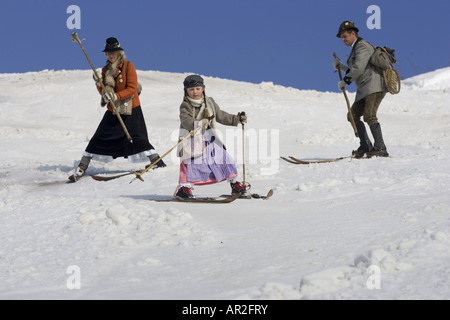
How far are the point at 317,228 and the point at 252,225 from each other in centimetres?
56

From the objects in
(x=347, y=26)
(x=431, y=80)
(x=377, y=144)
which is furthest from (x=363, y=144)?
(x=431, y=80)

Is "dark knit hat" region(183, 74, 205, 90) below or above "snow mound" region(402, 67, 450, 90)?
below

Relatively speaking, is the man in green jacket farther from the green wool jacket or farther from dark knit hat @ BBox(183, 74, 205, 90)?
dark knit hat @ BBox(183, 74, 205, 90)

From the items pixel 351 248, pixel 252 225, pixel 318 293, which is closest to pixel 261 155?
pixel 252 225

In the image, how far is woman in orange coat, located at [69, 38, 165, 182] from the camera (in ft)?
30.1

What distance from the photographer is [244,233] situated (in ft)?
16.7

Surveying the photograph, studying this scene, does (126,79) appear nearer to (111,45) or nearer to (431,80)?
(111,45)

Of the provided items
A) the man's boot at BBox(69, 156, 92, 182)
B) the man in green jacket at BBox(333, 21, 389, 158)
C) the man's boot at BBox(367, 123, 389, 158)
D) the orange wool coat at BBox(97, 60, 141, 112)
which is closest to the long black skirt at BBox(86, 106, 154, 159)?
the man's boot at BBox(69, 156, 92, 182)

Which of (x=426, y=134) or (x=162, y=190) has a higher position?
(x=426, y=134)

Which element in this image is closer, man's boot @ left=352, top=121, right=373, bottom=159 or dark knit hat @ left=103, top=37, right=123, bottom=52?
dark knit hat @ left=103, top=37, right=123, bottom=52

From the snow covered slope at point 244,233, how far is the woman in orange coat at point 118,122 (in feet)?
1.31

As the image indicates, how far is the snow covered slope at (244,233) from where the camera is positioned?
3654 millimetres

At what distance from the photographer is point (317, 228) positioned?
5.12 m
